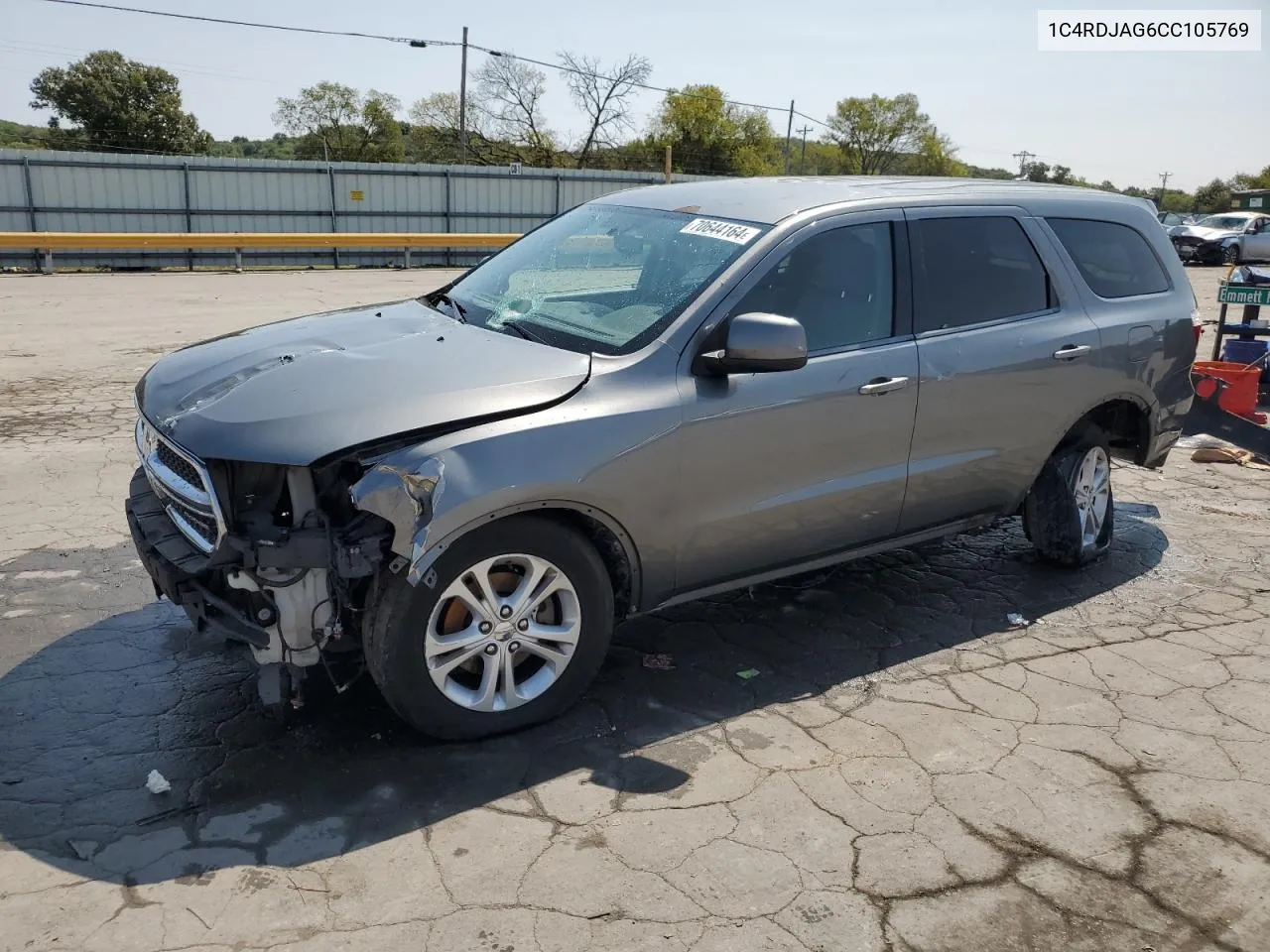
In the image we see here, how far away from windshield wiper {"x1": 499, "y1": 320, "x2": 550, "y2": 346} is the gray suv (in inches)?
0.6

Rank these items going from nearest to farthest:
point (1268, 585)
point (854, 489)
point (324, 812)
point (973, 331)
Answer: point (324, 812)
point (854, 489)
point (973, 331)
point (1268, 585)

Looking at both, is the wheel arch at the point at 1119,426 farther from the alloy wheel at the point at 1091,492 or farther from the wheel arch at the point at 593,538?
the wheel arch at the point at 593,538

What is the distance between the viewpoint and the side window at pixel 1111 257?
5223mm

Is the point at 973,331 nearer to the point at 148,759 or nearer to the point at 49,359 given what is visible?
the point at 148,759

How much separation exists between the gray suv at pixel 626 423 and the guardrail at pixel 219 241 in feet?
62.1

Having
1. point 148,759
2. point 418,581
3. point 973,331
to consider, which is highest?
point 973,331

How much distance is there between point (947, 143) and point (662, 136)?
39688mm

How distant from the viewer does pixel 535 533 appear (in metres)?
3.49

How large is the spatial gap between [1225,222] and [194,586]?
37.2m

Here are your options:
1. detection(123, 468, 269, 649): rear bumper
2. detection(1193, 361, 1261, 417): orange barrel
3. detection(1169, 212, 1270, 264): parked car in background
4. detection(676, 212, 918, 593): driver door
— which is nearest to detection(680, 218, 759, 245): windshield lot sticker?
detection(676, 212, 918, 593): driver door

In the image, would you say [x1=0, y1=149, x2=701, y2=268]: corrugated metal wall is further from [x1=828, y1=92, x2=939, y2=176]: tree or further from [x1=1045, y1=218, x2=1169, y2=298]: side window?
[x1=828, y1=92, x2=939, y2=176]: tree

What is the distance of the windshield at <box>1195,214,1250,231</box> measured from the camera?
33062mm

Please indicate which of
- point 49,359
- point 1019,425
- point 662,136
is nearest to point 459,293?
point 1019,425

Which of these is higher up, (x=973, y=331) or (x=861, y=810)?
(x=973, y=331)
